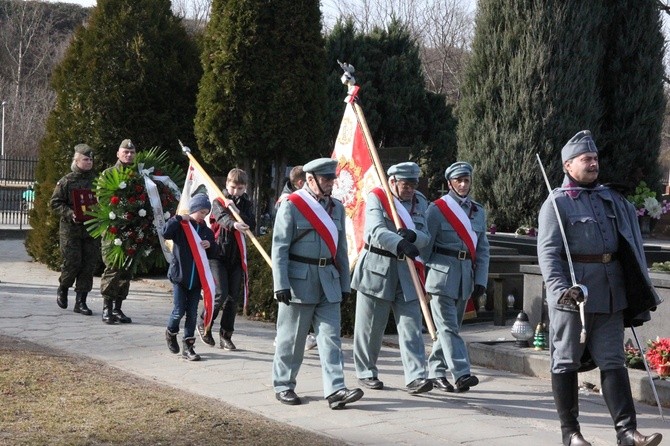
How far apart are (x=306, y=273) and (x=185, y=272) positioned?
6.82 ft

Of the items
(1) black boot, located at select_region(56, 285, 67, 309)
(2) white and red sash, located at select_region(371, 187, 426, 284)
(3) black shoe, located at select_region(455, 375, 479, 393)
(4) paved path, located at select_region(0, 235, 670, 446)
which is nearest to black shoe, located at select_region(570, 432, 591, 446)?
(4) paved path, located at select_region(0, 235, 670, 446)

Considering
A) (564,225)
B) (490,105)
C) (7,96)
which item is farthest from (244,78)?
(7,96)

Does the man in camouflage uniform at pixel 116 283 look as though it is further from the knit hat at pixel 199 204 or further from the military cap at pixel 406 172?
the military cap at pixel 406 172

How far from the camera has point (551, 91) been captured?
52.6 ft

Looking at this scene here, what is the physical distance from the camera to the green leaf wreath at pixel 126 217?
11539mm

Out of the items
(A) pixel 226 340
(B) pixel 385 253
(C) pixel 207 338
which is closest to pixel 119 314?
(C) pixel 207 338

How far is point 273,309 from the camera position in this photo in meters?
12.3

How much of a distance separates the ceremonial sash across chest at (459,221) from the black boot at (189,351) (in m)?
2.59

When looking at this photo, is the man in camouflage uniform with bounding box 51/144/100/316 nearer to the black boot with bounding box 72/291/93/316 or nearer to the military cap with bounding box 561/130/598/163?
the black boot with bounding box 72/291/93/316

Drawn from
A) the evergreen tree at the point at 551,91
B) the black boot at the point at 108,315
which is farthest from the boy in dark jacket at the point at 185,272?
the evergreen tree at the point at 551,91

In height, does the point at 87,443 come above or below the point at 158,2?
below

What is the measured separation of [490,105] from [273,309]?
19.5 feet

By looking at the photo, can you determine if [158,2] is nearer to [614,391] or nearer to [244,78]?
[244,78]

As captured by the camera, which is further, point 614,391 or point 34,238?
point 34,238
